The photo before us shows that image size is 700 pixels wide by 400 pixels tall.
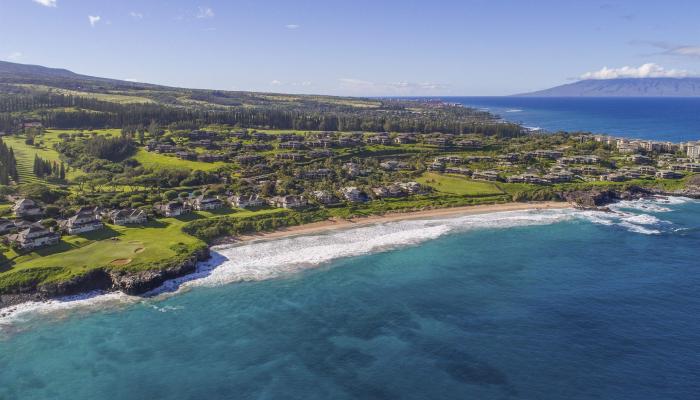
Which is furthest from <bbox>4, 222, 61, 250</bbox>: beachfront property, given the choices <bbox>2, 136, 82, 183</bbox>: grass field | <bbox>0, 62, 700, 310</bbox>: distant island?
<bbox>2, 136, 82, 183</bbox>: grass field

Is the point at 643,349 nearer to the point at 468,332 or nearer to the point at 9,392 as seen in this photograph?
the point at 468,332

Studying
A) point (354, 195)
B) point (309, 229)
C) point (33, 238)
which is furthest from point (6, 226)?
point (354, 195)

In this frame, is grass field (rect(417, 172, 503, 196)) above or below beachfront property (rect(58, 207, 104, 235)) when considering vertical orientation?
above

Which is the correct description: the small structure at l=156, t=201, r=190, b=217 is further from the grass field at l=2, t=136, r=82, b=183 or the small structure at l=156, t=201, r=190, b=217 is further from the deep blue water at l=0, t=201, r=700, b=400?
the grass field at l=2, t=136, r=82, b=183

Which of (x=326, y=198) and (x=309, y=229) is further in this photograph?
(x=326, y=198)

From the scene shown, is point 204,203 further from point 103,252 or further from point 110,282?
point 110,282

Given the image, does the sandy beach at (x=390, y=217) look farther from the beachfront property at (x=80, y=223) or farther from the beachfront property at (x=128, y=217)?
the beachfront property at (x=80, y=223)
